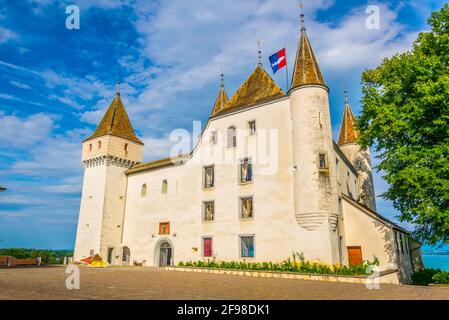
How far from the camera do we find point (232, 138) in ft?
93.1

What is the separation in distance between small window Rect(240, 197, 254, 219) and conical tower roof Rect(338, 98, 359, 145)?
1812 centimetres

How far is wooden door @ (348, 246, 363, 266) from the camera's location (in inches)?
949

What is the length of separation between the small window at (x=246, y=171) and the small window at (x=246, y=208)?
1518 millimetres

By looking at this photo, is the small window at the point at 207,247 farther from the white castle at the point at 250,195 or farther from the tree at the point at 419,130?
the tree at the point at 419,130

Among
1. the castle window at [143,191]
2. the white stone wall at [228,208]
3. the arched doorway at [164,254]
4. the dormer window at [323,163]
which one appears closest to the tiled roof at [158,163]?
the white stone wall at [228,208]

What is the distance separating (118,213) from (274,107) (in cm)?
2028

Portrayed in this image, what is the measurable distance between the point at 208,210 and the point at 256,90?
37.0 feet

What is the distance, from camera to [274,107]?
26375 mm

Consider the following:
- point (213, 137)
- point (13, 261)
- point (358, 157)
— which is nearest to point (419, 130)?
point (213, 137)

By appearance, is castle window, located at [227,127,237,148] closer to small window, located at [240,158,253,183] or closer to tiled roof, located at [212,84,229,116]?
small window, located at [240,158,253,183]

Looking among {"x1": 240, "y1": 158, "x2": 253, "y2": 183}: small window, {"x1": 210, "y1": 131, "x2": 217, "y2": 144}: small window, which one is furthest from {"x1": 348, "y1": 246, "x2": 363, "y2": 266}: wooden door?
{"x1": 210, "y1": 131, "x2": 217, "y2": 144}: small window

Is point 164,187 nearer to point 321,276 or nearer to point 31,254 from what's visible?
point 31,254
